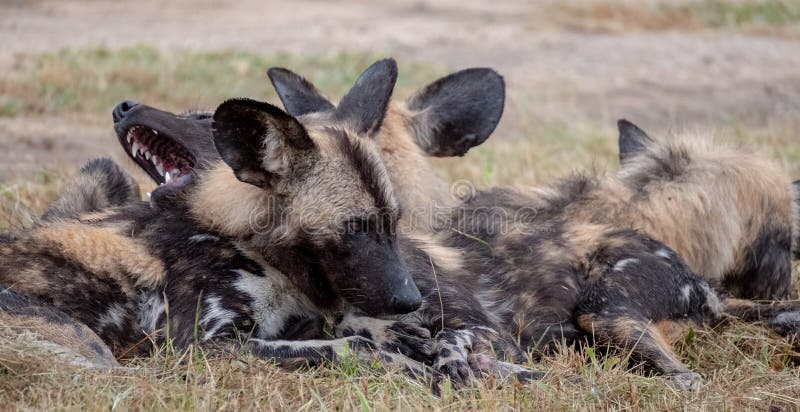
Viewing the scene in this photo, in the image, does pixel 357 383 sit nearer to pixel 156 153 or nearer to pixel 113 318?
pixel 113 318

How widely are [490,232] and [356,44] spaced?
5776 millimetres

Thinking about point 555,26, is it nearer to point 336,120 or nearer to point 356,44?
point 356,44

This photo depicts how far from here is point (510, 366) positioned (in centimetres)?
350

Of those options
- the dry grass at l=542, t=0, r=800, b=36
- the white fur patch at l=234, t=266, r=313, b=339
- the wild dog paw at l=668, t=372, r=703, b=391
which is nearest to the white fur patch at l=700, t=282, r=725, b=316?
the wild dog paw at l=668, t=372, r=703, b=391

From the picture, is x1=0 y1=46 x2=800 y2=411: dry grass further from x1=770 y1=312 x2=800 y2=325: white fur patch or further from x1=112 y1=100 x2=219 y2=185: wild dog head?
x1=112 y1=100 x2=219 y2=185: wild dog head

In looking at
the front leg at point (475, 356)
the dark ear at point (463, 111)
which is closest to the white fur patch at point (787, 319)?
the front leg at point (475, 356)

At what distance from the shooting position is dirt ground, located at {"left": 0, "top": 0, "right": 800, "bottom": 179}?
8.69 m

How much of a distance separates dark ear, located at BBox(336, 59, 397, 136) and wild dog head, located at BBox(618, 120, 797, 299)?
117 cm

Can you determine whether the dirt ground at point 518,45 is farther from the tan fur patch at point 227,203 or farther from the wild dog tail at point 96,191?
the tan fur patch at point 227,203

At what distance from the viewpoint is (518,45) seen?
10.4 metres

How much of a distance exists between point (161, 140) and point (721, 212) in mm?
2218

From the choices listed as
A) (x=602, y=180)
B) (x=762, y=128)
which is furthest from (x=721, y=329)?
(x=762, y=128)

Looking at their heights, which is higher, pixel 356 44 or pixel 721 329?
pixel 356 44

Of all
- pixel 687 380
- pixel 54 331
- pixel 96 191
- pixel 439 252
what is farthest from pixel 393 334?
pixel 96 191
